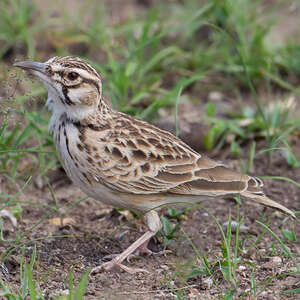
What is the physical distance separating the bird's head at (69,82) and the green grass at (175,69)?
1.09 metres

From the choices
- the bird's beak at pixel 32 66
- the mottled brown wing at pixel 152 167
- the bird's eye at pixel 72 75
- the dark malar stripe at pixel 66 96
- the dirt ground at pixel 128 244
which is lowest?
the dirt ground at pixel 128 244

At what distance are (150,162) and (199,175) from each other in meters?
0.52

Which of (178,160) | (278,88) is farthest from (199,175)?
(278,88)

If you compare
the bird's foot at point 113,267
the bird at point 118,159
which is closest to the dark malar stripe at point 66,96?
the bird at point 118,159

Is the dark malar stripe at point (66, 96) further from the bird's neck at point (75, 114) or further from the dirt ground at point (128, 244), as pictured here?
the dirt ground at point (128, 244)

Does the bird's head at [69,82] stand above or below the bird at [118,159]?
above

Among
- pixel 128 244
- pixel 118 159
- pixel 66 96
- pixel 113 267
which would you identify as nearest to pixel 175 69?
pixel 128 244

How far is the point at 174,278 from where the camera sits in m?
6.34

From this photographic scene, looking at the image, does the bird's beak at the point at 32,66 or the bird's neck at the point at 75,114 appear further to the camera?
the bird's neck at the point at 75,114

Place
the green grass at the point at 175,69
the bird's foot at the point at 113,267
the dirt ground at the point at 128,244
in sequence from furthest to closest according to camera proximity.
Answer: the green grass at the point at 175,69
the bird's foot at the point at 113,267
the dirt ground at the point at 128,244

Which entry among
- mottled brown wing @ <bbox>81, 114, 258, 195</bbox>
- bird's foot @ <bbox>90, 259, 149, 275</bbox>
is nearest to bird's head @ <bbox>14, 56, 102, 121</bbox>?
mottled brown wing @ <bbox>81, 114, 258, 195</bbox>

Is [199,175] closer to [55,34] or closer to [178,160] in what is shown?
[178,160]

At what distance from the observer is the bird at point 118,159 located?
21.4 feet

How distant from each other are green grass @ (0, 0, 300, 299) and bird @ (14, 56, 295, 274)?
58 cm
